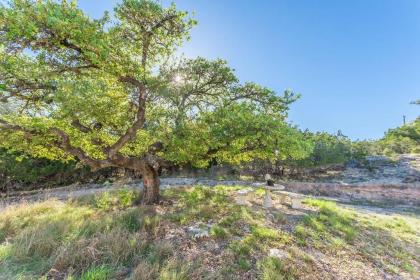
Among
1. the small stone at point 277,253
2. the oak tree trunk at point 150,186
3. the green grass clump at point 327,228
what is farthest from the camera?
the oak tree trunk at point 150,186

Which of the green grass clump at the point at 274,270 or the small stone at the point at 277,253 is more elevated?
the small stone at the point at 277,253

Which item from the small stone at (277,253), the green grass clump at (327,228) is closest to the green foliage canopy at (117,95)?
the green grass clump at (327,228)

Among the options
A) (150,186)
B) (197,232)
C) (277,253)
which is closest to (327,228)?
(277,253)

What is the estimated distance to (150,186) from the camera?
7844 millimetres

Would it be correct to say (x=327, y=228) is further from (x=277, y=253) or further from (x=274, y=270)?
(x=274, y=270)

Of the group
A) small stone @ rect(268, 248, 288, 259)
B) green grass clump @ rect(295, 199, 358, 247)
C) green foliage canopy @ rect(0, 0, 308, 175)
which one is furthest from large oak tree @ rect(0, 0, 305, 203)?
small stone @ rect(268, 248, 288, 259)

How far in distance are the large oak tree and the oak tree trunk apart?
0.03m

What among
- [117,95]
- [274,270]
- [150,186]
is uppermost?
[117,95]

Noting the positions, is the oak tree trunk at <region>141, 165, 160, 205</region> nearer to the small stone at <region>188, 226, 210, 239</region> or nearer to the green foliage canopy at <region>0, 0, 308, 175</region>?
the green foliage canopy at <region>0, 0, 308, 175</region>

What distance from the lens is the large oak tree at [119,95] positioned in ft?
17.5

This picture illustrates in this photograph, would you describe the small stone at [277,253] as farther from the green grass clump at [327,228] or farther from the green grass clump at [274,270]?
the green grass clump at [327,228]

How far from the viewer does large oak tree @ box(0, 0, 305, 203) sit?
5.34m

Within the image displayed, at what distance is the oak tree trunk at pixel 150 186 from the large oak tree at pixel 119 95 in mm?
30

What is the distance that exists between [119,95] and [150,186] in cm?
280
